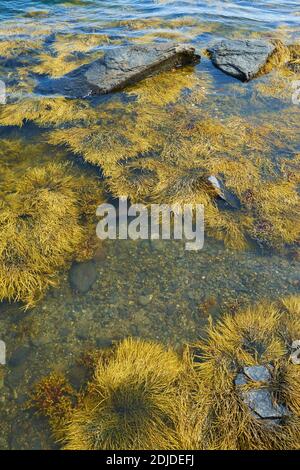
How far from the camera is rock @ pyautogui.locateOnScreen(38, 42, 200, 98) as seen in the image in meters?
8.03

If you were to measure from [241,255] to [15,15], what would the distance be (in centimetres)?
1250

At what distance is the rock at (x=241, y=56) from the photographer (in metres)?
8.80

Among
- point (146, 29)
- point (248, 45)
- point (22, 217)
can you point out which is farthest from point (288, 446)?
point (146, 29)

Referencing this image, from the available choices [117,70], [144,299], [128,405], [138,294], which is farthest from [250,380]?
[117,70]

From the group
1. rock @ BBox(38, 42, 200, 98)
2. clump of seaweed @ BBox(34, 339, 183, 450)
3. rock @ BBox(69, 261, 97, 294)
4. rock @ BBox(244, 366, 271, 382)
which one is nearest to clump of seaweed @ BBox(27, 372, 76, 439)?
clump of seaweed @ BBox(34, 339, 183, 450)

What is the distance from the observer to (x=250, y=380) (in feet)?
11.6

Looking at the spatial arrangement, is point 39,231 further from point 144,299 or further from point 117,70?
point 117,70

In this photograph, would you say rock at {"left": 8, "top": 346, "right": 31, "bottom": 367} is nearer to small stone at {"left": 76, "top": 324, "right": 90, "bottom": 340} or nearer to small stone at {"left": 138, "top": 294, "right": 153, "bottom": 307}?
small stone at {"left": 76, "top": 324, "right": 90, "bottom": 340}

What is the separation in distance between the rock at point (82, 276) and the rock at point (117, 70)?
15.9 feet

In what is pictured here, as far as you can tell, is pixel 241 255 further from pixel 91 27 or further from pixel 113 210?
pixel 91 27

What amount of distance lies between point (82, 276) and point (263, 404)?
8.38ft

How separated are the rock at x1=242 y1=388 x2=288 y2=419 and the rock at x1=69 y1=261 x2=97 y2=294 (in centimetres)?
222

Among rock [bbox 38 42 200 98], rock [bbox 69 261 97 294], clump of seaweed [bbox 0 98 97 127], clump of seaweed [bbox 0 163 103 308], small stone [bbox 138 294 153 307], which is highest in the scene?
rock [bbox 38 42 200 98]

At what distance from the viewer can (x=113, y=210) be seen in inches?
Answer: 211
